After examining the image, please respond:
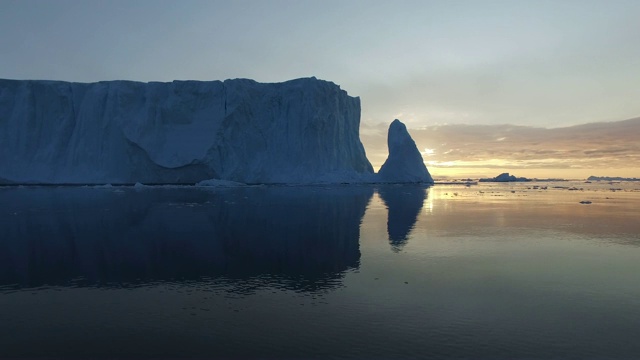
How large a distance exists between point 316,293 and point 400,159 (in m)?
52.4

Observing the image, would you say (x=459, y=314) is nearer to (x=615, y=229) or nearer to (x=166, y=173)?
(x=615, y=229)

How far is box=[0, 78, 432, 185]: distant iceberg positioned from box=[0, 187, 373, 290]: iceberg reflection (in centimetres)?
2993

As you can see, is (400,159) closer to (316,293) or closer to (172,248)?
(172,248)

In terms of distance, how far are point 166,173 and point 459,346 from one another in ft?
163

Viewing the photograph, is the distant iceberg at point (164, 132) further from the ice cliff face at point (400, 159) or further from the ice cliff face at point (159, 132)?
the ice cliff face at point (400, 159)

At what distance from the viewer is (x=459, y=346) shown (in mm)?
5680

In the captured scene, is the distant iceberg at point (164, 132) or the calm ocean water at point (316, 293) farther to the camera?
the distant iceberg at point (164, 132)

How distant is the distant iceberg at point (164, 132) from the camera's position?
49531 millimetres

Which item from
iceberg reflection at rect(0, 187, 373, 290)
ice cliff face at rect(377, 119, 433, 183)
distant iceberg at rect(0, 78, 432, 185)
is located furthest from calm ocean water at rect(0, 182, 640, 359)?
ice cliff face at rect(377, 119, 433, 183)

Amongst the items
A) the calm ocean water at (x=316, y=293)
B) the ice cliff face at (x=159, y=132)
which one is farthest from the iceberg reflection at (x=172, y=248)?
the ice cliff face at (x=159, y=132)

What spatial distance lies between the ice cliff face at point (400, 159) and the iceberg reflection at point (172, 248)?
128 ft

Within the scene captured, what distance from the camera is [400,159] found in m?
59.1

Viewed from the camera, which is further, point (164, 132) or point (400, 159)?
point (400, 159)

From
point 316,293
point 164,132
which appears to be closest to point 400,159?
point 164,132
